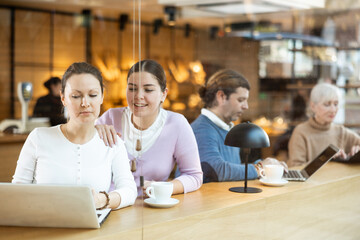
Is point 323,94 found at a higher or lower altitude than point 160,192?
higher

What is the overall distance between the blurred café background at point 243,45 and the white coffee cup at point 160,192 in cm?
57

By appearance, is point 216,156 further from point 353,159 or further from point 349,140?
point 349,140

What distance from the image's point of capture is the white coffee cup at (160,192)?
168 centimetres

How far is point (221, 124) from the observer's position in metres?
2.35

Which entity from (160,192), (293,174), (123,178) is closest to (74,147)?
(123,178)

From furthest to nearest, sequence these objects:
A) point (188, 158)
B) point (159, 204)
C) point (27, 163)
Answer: point (188, 158), point (159, 204), point (27, 163)

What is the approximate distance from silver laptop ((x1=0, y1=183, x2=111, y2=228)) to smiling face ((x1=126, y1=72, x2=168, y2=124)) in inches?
19.8

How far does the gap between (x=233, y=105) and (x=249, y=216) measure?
0.76 m

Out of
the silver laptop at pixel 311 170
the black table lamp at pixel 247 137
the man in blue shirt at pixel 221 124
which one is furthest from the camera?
the silver laptop at pixel 311 170

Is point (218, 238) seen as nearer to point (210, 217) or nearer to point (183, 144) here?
point (210, 217)

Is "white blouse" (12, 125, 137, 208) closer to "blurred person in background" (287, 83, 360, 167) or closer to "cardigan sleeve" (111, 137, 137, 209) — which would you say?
"cardigan sleeve" (111, 137, 137, 209)

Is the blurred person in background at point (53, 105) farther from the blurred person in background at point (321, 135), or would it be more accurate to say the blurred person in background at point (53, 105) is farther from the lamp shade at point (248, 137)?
the blurred person in background at point (321, 135)

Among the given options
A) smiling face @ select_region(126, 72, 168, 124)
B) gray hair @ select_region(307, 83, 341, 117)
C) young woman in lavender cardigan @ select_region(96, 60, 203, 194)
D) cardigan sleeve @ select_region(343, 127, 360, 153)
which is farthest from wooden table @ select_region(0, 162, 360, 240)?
gray hair @ select_region(307, 83, 341, 117)

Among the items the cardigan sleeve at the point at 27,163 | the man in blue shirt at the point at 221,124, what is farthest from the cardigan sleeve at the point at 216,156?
the cardigan sleeve at the point at 27,163
